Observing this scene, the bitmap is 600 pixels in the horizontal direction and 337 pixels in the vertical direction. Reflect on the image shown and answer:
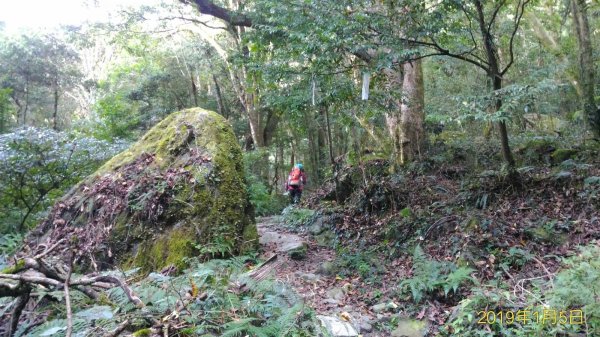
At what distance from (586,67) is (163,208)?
9.11 metres

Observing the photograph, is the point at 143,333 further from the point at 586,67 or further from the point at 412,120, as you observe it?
the point at 586,67

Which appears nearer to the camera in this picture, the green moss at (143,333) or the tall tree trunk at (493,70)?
the green moss at (143,333)

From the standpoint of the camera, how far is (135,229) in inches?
211

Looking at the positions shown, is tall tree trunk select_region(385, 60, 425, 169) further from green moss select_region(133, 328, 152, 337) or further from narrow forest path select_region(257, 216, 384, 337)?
green moss select_region(133, 328, 152, 337)

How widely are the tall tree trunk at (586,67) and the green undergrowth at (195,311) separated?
26.3 ft

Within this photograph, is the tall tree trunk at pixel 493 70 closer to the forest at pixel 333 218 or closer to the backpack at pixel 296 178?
the forest at pixel 333 218

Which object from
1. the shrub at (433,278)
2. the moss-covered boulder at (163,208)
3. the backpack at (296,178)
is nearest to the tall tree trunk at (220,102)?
the backpack at (296,178)

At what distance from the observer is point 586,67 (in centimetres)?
852

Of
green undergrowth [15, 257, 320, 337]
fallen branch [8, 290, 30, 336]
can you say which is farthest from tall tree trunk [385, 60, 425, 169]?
fallen branch [8, 290, 30, 336]

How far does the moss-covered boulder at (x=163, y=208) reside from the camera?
5.16 m

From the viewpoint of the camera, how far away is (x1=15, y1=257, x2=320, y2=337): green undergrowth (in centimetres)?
258

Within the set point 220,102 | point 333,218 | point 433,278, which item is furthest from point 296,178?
point 220,102

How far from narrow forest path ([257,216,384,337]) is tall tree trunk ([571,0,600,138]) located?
634cm

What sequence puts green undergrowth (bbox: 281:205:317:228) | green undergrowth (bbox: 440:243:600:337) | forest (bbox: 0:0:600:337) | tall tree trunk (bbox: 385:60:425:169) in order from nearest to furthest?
forest (bbox: 0:0:600:337)
green undergrowth (bbox: 440:243:600:337)
green undergrowth (bbox: 281:205:317:228)
tall tree trunk (bbox: 385:60:425:169)
